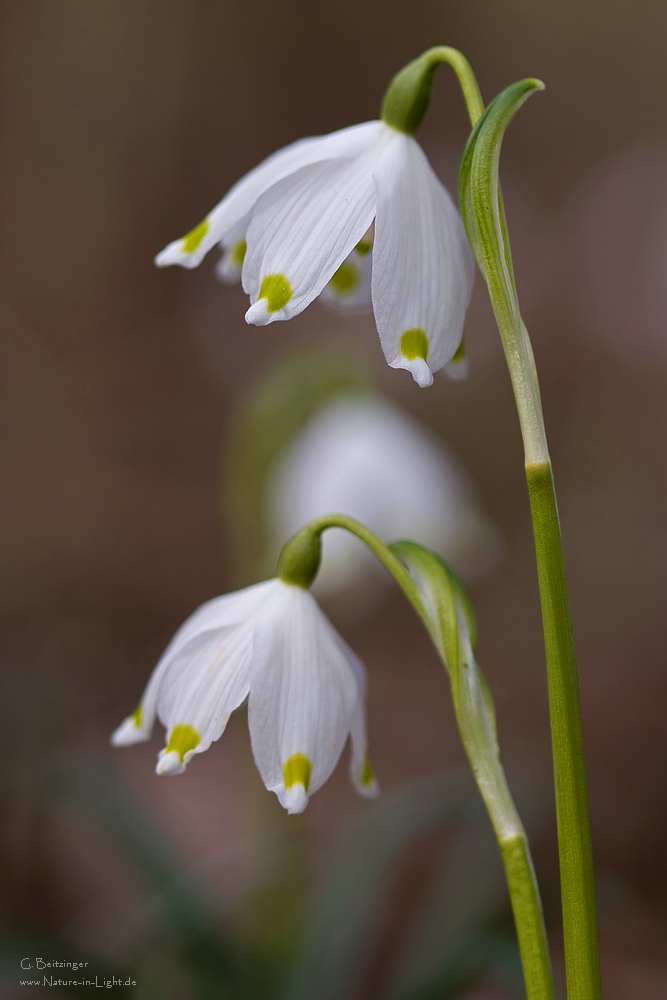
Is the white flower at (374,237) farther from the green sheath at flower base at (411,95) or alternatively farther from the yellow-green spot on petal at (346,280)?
the yellow-green spot on petal at (346,280)

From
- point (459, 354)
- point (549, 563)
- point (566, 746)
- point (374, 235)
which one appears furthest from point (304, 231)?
point (566, 746)

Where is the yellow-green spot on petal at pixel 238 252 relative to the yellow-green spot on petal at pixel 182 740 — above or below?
above

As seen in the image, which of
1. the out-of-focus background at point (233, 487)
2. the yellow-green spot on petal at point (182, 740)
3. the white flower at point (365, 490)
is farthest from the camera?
the white flower at point (365, 490)

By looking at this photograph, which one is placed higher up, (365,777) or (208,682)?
(208,682)

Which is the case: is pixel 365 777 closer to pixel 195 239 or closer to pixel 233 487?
pixel 195 239

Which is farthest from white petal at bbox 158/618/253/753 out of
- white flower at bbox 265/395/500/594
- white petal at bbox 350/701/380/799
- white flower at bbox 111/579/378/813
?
white flower at bbox 265/395/500/594

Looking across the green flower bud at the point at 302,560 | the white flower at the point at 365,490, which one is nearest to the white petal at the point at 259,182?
the green flower bud at the point at 302,560

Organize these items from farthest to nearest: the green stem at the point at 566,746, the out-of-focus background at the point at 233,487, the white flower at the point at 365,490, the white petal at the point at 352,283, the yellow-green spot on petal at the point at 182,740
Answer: the white flower at the point at 365,490
the out-of-focus background at the point at 233,487
the white petal at the point at 352,283
the yellow-green spot on petal at the point at 182,740
the green stem at the point at 566,746
